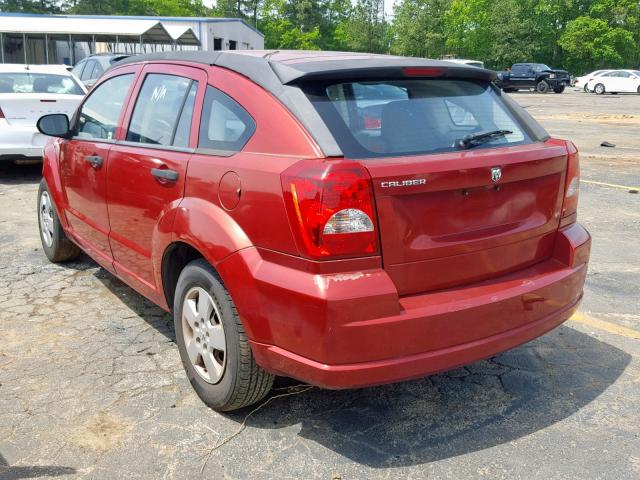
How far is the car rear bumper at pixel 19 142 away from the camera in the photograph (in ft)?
27.5

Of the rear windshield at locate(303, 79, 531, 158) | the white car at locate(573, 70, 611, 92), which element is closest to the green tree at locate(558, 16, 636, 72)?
the white car at locate(573, 70, 611, 92)

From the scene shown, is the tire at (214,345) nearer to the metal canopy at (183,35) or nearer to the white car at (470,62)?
the white car at (470,62)

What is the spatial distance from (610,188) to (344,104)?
23.9ft

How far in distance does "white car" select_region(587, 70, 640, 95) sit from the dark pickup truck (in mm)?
2171

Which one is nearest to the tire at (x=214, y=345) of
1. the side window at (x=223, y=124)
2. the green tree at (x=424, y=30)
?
the side window at (x=223, y=124)

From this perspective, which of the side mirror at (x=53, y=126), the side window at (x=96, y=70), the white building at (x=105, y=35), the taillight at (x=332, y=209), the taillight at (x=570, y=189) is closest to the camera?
the taillight at (x=332, y=209)

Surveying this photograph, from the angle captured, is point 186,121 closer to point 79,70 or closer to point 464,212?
point 464,212

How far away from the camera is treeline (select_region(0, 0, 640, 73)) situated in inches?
2490

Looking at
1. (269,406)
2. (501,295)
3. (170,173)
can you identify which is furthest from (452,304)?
(170,173)

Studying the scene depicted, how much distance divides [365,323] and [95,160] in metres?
2.46

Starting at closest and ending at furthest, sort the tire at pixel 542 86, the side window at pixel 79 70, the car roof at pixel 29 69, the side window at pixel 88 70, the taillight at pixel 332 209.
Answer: the taillight at pixel 332 209 → the car roof at pixel 29 69 → the side window at pixel 88 70 → the side window at pixel 79 70 → the tire at pixel 542 86

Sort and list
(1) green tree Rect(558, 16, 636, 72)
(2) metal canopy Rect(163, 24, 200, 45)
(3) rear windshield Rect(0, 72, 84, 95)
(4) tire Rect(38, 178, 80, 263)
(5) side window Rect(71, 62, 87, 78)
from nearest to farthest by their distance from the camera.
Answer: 1. (4) tire Rect(38, 178, 80, 263)
2. (3) rear windshield Rect(0, 72, 84, 95)
3. (5) side window Rect(71, 62, 87, 78)
4. (2) metal canopy Rect(163, 24, 200, 45)
5. (1) green tree Rect(558, 16, 636, 72)

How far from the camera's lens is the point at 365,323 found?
2.39 meters

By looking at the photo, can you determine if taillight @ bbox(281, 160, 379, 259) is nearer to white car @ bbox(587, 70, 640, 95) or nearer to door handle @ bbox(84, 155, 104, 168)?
door handle @ bbox(84, 155, 104, 168)
